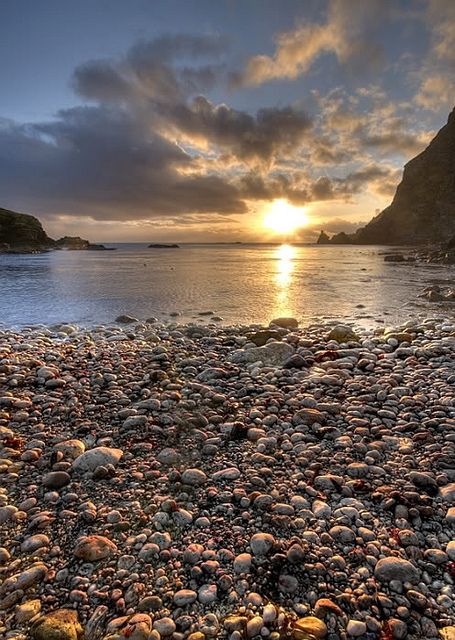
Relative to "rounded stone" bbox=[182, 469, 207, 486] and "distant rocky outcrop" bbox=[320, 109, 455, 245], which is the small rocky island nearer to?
"rounded stone" bbox=[182, 469, 207, 486]

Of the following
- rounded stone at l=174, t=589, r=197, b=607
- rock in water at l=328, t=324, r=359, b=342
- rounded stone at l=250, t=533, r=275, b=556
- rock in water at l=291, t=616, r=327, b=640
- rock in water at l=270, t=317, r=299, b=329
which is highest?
rock in water at l=328, t=324, r=359, b=342

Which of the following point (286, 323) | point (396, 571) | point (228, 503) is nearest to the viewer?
point (396, 571)

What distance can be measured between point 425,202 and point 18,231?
143 m

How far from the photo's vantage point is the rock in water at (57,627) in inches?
82.4

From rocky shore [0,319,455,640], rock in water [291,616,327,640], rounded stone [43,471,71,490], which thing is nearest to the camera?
rock in water [291,616,327,640]

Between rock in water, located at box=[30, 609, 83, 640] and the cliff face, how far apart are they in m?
97.8

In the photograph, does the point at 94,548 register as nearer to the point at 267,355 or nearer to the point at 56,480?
the point at 56,480

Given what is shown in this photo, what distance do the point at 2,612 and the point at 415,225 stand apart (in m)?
160

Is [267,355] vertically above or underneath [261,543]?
above

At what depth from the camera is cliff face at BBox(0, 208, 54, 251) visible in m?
87.3

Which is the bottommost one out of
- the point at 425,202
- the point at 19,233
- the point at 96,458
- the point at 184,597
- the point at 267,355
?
the point at 184,597

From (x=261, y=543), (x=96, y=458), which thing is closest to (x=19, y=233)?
(x=96, y=458)

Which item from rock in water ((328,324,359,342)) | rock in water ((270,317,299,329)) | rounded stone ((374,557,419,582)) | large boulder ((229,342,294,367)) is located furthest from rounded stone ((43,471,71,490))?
rock in water ((270,317,299,329))

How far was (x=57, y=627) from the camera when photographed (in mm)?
2133
